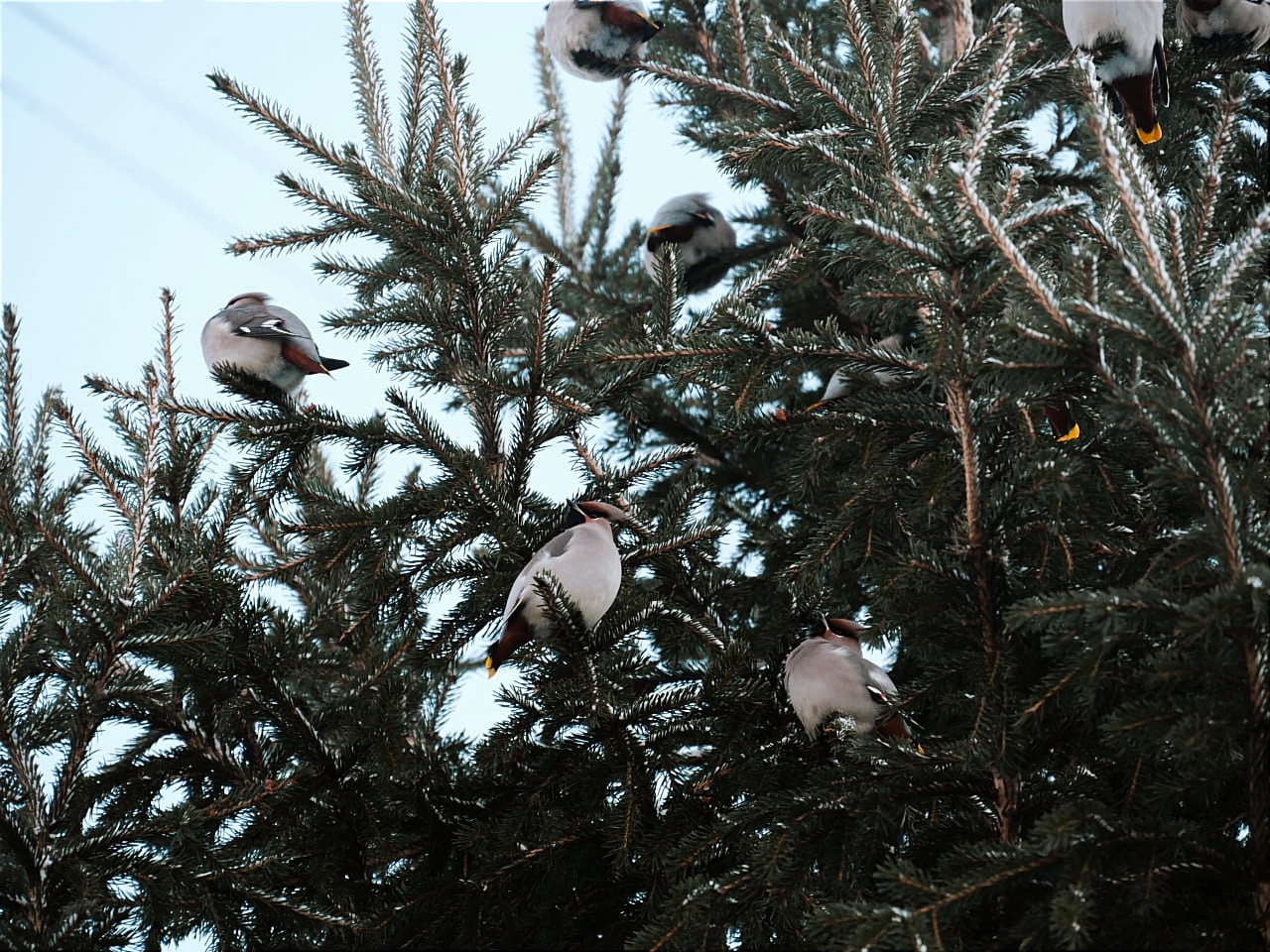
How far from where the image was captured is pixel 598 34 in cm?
452

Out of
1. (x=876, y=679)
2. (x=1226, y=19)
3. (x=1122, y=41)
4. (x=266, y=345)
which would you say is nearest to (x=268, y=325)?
(x=266, y=345)

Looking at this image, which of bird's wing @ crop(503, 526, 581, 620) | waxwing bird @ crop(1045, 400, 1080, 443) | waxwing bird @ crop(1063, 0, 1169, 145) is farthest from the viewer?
waxwing bird @ crop(1063, 0, 1169, 145)

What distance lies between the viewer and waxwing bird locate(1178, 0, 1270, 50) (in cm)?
391

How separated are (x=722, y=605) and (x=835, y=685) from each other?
80 centimetres

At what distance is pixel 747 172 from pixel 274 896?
287 cm

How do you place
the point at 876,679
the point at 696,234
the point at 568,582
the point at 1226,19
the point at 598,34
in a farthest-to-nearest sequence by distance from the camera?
the point at 696,234 < the point at 598,34 < the point at 1226,19 < the point at 876,679 < the point at 568,582

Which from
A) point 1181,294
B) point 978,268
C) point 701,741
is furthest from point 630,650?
point 1181,294

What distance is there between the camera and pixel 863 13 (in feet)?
12.0

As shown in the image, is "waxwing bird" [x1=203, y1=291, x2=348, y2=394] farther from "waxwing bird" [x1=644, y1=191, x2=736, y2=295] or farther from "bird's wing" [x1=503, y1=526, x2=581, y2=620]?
"waxwing bird" [x1=644, y1=191, x2=736, y2=295]

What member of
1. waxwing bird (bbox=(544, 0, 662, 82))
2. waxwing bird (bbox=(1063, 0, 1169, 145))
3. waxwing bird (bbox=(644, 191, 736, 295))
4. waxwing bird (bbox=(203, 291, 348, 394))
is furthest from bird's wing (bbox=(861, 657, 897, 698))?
waxwing bird (bbox=(544, 0, 662, 82))

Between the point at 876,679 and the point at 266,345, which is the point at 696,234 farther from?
the point at 876,679

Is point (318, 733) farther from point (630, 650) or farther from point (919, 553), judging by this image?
point (919, 553)

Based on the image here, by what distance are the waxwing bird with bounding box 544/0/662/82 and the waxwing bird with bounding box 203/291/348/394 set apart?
1.41 meters

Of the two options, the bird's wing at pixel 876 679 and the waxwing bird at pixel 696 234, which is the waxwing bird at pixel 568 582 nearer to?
the bird's wing at pixel 876 679
